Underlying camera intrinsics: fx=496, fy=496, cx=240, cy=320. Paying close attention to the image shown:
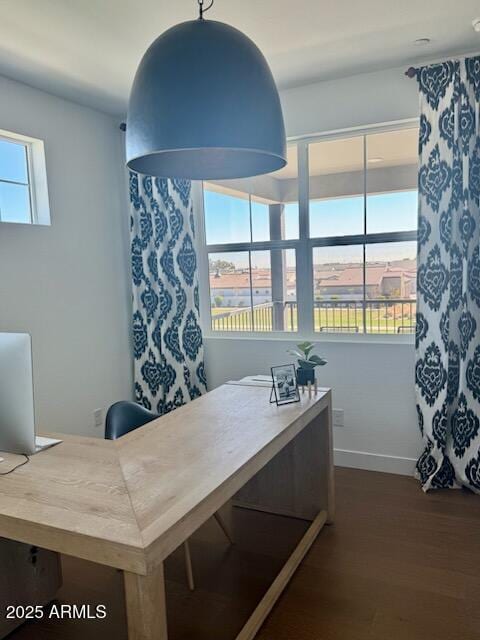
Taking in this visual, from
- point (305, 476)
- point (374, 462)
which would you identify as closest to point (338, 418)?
point (374, 462)

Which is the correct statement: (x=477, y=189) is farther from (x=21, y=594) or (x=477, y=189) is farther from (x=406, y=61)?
(x=21, y=594)

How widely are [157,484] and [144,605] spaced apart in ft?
1.38

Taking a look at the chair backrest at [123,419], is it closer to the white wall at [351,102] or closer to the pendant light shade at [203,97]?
the pendant light shade at [203,97]

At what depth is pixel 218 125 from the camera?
4.90 ft

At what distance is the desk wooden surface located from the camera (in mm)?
1283

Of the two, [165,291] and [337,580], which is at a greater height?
[165,291]

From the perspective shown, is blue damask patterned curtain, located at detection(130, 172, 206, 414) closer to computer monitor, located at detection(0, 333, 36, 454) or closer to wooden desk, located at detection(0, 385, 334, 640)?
wooden desk, located at detection(0, 385, 334, 640)

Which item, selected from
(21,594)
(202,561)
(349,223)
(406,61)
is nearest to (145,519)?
(21,594)

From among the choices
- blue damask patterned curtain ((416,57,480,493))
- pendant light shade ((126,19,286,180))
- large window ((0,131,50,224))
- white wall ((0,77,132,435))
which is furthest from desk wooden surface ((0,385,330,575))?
large window ((0,131,50,224))

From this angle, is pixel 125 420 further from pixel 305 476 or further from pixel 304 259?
pixel 304 259

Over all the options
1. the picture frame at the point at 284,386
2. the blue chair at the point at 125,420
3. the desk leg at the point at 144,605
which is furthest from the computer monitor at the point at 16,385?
the picture frame at the point at 284,386

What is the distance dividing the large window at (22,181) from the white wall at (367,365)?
1.78 metres

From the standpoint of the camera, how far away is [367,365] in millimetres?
3467

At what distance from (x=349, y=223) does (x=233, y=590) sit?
2445 millimetres
